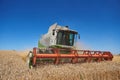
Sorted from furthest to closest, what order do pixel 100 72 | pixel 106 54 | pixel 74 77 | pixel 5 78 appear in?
pixel 106 54 → pixel 100 72 → pixel 74 77 → pixel 5 78

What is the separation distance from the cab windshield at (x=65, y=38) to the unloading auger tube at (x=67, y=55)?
179 cm

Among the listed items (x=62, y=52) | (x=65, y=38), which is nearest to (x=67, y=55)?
(x=62, y=52)

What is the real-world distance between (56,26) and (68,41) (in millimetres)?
1624

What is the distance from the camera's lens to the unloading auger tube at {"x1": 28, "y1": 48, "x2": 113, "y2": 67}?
7.95m

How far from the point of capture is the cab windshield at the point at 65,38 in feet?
39.1

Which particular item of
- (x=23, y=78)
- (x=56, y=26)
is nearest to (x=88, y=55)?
(x=56, y=26)

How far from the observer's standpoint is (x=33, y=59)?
777 cm

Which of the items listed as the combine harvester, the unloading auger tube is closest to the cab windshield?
the combine harvester

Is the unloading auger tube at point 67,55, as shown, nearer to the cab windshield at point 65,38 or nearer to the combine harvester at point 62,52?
the combine harvester at point 62,52

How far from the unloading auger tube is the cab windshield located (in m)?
1.79

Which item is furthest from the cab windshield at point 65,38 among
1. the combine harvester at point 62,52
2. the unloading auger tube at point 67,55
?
the unloading auger tube at point 67,55

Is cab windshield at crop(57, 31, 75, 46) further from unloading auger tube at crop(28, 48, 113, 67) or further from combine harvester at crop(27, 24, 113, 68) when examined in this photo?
unloading auger tube at crop(28, 48, 113, 67)

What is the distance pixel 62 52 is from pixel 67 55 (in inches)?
57.1

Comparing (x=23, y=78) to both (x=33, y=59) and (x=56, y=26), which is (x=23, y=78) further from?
(x=56, y=26)
